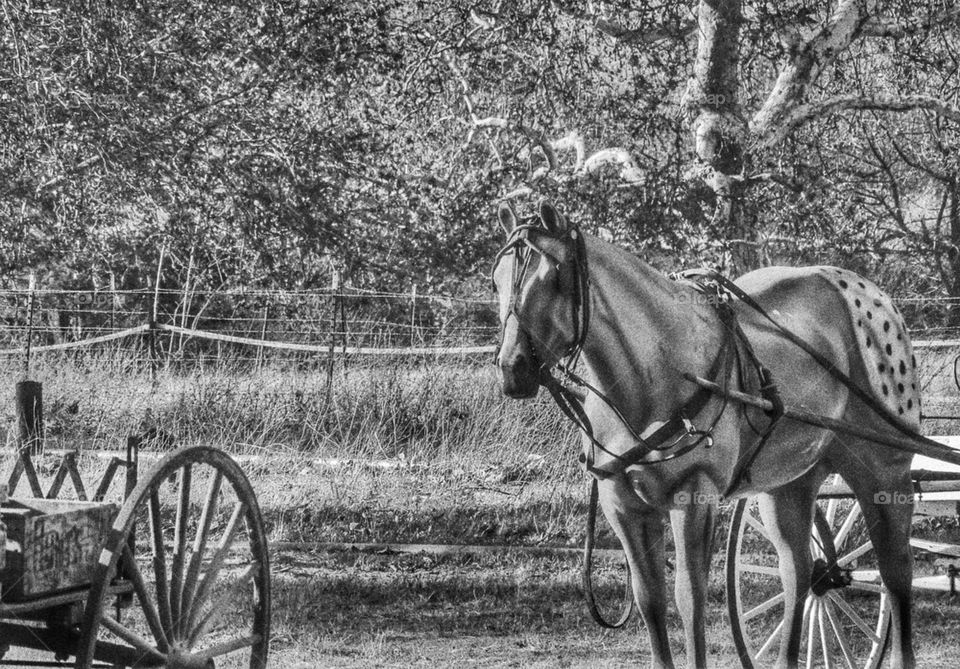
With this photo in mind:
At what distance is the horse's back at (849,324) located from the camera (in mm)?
4941

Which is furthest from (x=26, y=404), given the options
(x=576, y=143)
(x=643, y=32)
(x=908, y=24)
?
(x=908, y=24)

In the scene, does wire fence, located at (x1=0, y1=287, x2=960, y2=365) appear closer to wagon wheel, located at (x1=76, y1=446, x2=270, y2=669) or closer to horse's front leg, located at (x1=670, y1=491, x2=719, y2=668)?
wagon wheel, located at (x1=76, y1=446, x2=270, y2=669)

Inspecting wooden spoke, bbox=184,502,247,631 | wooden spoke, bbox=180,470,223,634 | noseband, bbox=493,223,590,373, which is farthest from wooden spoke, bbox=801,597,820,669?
wooden spoke, bbox=180,470,223,634

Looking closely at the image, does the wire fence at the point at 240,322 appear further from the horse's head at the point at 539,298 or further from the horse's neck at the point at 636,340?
the horse's head at the point at 539,298

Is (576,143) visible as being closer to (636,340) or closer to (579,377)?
(636,340)

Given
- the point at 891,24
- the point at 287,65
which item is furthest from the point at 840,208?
the point at 287,65

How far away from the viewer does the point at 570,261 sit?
3.87 metres

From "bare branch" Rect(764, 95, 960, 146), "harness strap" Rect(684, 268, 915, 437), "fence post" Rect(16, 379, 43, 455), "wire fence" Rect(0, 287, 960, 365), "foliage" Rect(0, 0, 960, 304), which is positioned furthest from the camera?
"wire fence" Rect(0, 287, 960, 365)

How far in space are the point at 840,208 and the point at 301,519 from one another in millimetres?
7343

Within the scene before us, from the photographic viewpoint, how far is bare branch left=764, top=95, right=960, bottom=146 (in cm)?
1216

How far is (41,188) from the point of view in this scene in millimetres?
8555

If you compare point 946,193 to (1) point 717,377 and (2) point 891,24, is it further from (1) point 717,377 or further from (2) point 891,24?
(1) point 717,377

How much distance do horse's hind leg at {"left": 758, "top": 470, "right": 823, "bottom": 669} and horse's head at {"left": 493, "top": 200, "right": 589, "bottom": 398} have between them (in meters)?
1.59

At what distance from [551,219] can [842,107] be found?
9.29 metres
